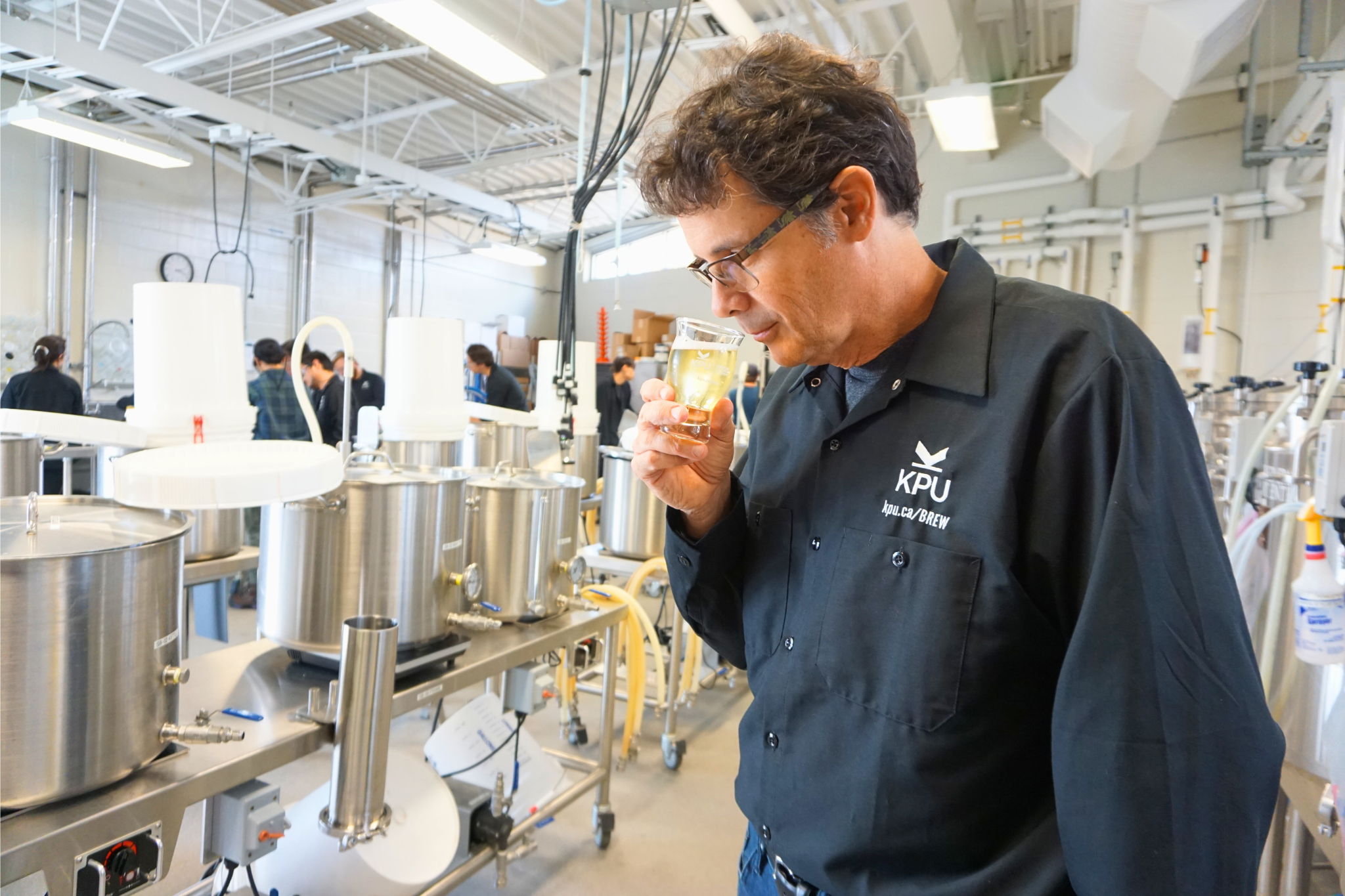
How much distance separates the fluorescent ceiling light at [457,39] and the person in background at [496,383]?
220 cm

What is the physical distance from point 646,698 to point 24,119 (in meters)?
4.76

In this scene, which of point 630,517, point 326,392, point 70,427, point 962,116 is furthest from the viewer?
point 326,392

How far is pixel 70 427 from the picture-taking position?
1.49 metres

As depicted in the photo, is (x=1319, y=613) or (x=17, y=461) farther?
(x=17, y=461)

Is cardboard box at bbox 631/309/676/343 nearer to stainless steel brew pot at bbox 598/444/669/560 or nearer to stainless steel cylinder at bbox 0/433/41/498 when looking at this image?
stainless steel brew pot at bbox 598/444/669/560

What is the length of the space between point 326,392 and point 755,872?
4.78 m

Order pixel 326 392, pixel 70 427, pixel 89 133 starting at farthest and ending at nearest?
pixel 326 392, pixel 89 133, pixel 70 427

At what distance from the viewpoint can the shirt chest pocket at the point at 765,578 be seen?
98 centimetres

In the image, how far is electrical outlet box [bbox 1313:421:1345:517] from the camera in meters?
1.38

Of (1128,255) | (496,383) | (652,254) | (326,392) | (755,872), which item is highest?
(652,254)

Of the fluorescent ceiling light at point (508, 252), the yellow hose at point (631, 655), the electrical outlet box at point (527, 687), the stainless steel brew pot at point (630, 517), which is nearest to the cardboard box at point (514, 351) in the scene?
the fluorescent ceiling light at point (508, 252)

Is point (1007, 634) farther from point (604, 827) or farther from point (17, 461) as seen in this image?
point (17, 461)

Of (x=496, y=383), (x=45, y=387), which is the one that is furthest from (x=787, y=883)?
(x=45, y=387)

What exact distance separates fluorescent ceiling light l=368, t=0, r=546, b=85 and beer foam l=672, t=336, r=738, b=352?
2.79 m
